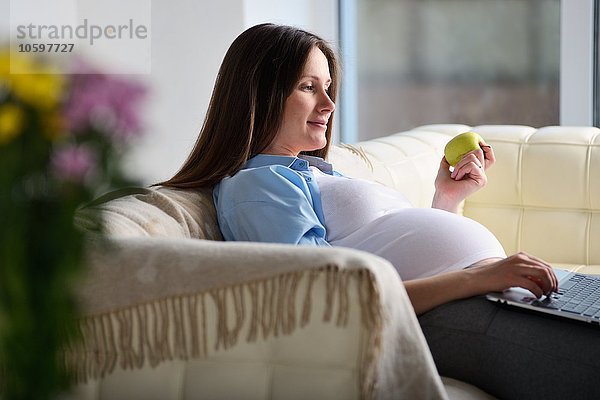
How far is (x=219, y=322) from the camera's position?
104 cm

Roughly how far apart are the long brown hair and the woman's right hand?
551 millimetres

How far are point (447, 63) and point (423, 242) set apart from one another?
2062mm

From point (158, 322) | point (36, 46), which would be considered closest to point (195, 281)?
point (158, 322)

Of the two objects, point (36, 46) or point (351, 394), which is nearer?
point (351, 394)

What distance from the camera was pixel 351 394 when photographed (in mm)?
1008

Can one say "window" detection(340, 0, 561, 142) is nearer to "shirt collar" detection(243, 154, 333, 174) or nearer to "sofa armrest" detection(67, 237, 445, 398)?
"shirt collar" detection(243, 154, 333, 174)

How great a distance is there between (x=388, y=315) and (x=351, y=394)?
99 mm

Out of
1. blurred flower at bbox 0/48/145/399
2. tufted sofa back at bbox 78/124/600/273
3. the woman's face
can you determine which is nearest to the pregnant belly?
the woman's face

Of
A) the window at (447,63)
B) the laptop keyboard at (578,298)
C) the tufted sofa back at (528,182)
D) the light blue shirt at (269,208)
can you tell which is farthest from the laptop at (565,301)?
the window at (447,63)

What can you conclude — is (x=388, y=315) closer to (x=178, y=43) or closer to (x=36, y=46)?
(x=36, y=46)

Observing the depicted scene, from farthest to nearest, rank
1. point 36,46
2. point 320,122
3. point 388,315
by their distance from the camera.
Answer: point 36,46 < point 320,122 < point 388,315

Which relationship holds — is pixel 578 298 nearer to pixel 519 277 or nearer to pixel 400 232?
pixel 519 277

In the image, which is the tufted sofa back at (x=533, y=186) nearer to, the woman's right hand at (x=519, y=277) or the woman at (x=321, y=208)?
the woman at (x=321, y=208)

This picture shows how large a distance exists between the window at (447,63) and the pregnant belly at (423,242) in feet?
5.98
